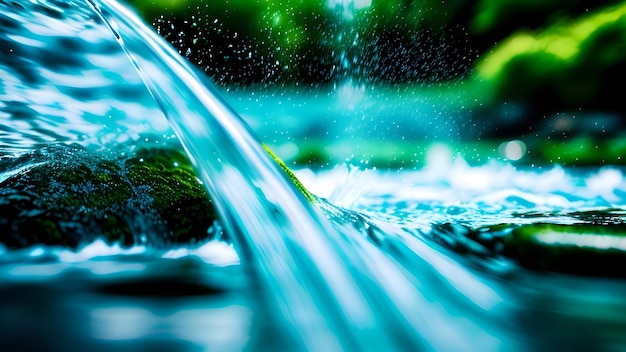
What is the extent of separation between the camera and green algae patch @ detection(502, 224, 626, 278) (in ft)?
3.57

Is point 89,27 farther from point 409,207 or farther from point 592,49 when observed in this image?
point 592,49

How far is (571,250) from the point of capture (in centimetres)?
112

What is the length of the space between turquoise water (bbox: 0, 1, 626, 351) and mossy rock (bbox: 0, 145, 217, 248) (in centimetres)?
4

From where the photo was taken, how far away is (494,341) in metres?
0.70

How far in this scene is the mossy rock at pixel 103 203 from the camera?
1138 mm

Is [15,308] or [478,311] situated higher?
[478,311]

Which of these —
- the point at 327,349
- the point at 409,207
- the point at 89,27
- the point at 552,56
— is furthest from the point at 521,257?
the point at 552,56

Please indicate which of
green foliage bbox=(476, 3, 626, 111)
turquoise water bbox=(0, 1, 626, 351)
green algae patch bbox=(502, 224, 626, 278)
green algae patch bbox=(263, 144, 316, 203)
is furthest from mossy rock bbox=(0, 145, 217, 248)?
green foliage bbox=(476, 3, 626, 111)

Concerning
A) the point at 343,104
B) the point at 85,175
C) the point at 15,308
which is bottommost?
the point at 15,308

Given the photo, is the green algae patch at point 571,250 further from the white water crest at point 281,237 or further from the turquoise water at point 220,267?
the white water crest at point 281,237

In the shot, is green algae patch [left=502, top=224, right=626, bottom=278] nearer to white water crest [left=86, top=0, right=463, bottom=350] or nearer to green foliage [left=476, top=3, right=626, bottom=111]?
white water crest [left=86, top=0, right=463, bottom=350]

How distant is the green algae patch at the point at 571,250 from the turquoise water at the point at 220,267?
0.05 m

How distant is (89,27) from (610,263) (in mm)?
1735

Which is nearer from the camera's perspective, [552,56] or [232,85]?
[552,56]
